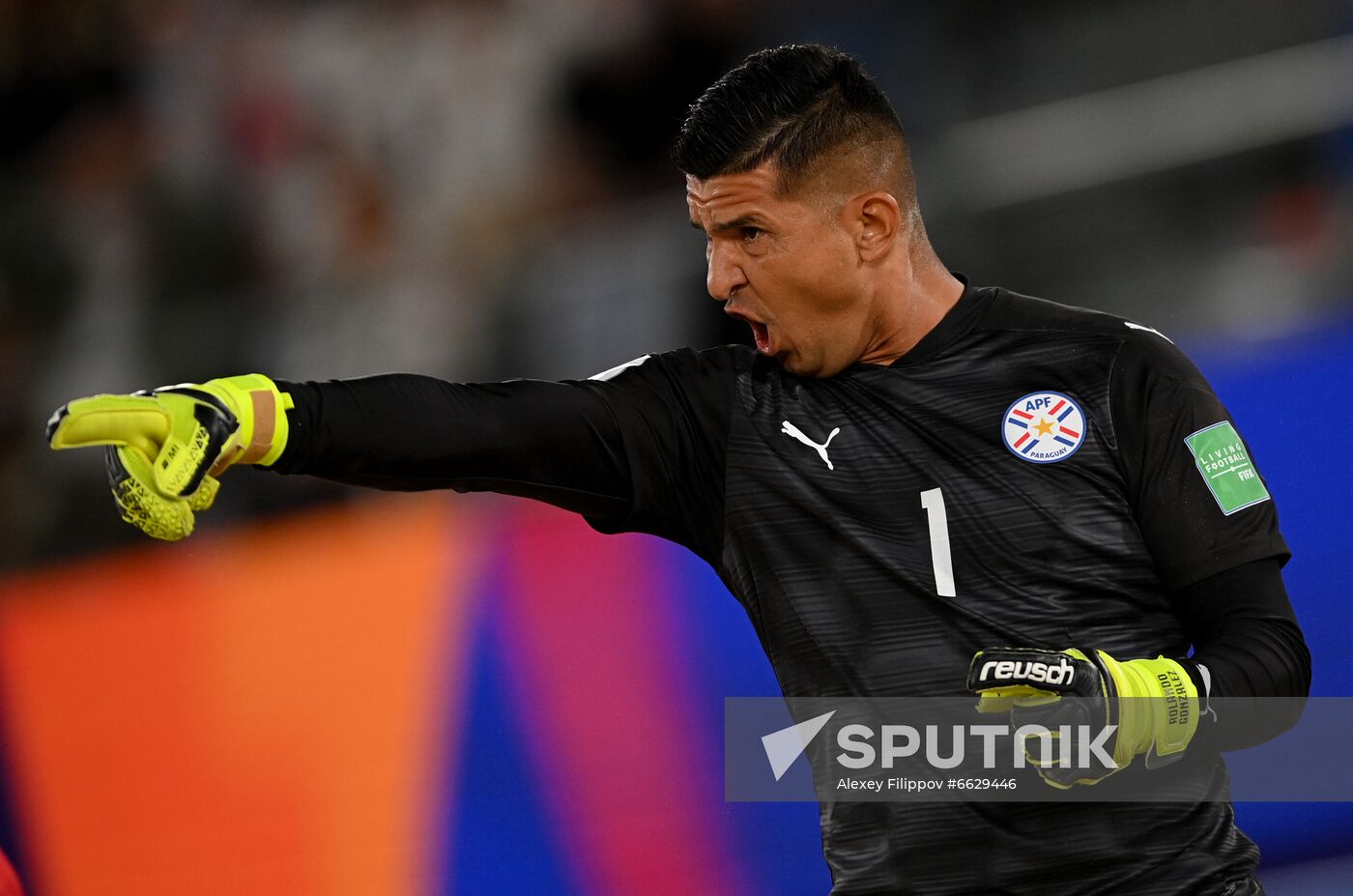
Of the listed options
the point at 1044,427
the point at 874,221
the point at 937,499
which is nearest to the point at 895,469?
the point at 937,499

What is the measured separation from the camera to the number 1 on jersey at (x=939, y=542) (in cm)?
A: 255

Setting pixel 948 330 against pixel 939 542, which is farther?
pixel 948 330

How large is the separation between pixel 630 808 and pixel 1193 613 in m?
1.84

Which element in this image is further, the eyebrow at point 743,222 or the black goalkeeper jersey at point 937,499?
the eyebrow at point 743,222

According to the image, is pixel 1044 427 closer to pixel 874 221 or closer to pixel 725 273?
pixel 874 221

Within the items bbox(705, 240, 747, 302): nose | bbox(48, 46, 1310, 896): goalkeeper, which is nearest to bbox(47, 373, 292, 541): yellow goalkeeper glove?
bbox(48, 46, 1310, 896): goalkeeper

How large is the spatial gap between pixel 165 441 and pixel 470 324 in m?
3.88

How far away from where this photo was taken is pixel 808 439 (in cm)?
270

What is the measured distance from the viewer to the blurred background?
4.02 m

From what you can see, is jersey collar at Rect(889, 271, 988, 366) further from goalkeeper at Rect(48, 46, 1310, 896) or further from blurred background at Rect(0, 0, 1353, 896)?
blurred background at Rect(0, 0, 1353, 896)

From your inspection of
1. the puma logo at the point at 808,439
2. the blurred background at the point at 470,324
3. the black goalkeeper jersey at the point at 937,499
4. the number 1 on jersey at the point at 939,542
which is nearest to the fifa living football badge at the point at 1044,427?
the black goalkeeper jersey at the point at 937,499

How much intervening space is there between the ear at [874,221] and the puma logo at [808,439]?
0.29 meters

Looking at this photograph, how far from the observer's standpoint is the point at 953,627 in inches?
100

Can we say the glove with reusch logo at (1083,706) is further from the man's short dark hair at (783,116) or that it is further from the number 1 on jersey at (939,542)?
the man's short dark hair at (783,116)
